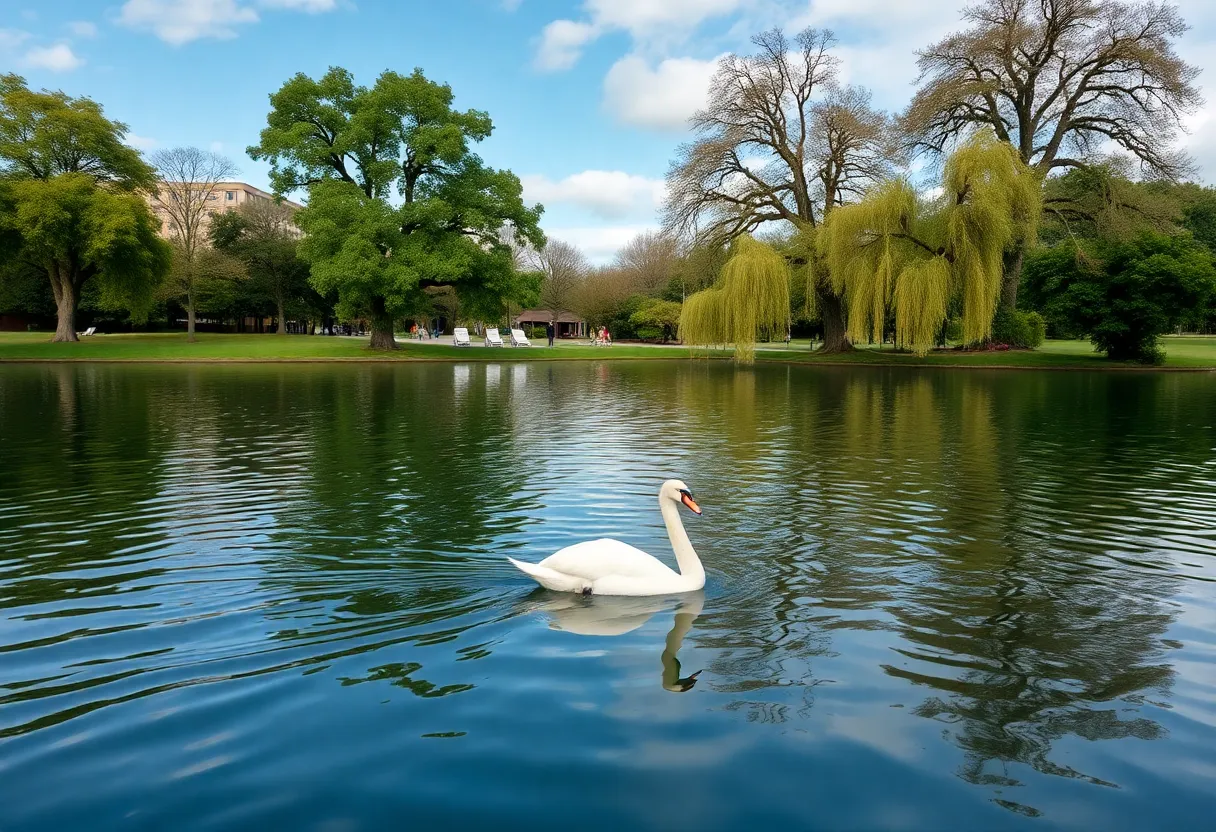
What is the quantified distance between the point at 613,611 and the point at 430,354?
4405 cm

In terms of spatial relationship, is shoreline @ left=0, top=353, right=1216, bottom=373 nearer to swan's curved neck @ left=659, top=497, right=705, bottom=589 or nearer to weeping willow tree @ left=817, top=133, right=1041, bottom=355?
weeping willow tree @ left=817, top=133, right=1041, bottom=355

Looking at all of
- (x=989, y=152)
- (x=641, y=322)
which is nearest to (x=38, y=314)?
(x=641, y=322)

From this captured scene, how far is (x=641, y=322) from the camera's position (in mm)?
75938

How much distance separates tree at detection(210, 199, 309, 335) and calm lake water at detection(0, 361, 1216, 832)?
2350 inches

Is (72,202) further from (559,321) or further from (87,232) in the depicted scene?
(559,321)

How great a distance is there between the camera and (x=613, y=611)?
6047mm

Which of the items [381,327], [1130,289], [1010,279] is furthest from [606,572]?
[1130,289]

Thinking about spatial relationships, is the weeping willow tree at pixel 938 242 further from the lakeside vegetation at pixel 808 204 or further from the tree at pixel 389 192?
the tree at pixel 389 192

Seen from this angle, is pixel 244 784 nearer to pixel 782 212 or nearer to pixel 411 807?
pixel 411 807

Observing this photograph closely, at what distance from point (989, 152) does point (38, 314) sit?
73282mm

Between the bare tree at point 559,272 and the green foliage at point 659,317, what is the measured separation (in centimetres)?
1209

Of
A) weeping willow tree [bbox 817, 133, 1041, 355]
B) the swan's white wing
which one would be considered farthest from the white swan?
weeping willow tree [bbox 817, 133, 1041, 355]

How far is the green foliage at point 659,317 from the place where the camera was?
233 feet

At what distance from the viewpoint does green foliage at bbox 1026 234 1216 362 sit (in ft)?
134
